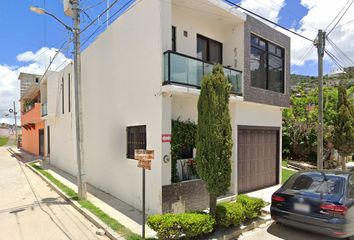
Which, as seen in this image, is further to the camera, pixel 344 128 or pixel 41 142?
pixel 41 142

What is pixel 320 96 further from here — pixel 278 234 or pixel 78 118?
pixel 78 118

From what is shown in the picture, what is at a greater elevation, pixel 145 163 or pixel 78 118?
pixel 78 118

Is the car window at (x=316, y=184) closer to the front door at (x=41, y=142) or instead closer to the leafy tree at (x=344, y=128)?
the leafy tree at (x=344, y=128)

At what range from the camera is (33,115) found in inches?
698

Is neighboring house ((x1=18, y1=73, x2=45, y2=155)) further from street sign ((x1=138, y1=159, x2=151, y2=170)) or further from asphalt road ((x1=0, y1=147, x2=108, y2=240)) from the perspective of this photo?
street sign ((x1=138, y1=159, x2=151, y2=170))

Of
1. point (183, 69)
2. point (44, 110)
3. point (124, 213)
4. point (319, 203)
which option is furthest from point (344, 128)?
point (44, 110)

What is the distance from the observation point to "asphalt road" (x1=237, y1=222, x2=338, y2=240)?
5141mm

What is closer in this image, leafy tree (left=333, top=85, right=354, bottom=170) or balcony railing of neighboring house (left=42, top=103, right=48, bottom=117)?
leafy tree (left=333, top=85, right=354, bottom=170)

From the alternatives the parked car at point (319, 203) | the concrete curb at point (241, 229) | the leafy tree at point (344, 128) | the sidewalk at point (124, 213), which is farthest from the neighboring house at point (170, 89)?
the leafy tree at point (344, 128)

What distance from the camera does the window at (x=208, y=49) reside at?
27.7 feet

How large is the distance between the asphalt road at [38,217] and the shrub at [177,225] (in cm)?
168

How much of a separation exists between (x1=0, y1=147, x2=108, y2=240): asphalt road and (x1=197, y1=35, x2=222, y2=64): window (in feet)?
21.5

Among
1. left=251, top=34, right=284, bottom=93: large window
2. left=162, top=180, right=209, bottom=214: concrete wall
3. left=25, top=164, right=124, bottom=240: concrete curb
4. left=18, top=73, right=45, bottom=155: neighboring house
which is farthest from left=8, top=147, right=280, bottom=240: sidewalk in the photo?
left=18, top=73, right=45, bottom=155: neighboring house

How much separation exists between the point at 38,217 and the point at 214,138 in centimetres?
545
